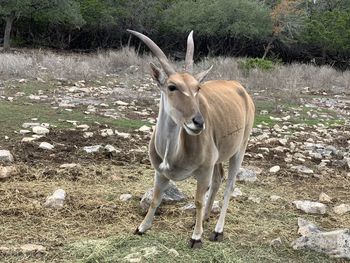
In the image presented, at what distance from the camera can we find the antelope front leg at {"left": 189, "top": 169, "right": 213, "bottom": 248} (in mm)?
4871

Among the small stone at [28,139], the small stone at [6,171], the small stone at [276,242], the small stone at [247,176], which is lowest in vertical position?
the small stone at [28,139]

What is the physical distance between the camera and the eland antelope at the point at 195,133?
445cm

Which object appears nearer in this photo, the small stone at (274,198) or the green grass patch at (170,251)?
the green grass patch at (170,251)

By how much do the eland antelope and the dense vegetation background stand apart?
93.1 feet

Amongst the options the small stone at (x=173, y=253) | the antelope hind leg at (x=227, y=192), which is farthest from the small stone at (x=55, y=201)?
the antelope hind leg at (x=227, y=192)

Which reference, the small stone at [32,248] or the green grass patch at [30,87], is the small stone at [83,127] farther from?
the small stone at [32,248]

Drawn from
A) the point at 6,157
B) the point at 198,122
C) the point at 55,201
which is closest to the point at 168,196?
the point at 55,201

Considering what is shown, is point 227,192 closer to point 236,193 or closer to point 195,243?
point 195,243

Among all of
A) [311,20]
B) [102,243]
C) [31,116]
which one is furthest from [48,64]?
[311,20]

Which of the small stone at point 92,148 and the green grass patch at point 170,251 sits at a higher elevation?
the green grass patch at point 170,251

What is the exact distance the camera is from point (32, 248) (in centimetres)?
457

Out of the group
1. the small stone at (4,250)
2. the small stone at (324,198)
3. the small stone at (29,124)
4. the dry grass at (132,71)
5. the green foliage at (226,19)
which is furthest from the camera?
the green foliage at (226,19)

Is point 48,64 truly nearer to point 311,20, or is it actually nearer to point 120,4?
point 120,4

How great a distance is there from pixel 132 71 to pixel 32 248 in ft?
47.5
